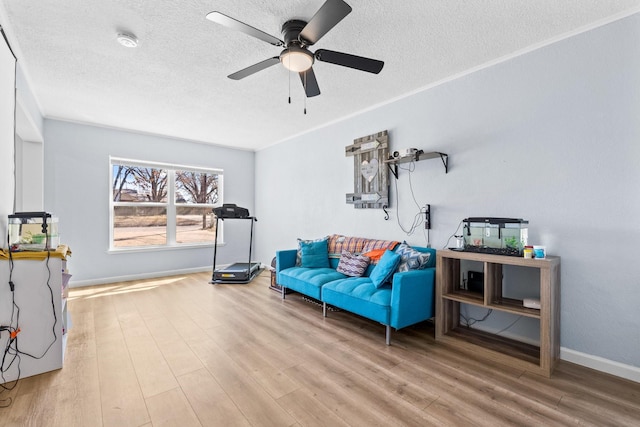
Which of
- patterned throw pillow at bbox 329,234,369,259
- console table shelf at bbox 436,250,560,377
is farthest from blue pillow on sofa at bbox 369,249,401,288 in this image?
patterned throw pillow at bbox 329,234,369,259

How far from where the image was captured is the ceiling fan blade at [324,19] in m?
1.65

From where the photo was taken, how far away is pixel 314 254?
13.2 feet

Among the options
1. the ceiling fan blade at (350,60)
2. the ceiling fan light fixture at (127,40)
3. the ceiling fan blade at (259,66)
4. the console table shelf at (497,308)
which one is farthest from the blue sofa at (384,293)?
the ceiling fan light fixture at (127,40)

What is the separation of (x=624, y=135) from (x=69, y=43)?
452cm

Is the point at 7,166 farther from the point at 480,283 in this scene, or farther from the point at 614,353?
the point at 614,353

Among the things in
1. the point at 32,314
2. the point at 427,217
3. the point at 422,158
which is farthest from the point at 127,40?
the point at 427,217

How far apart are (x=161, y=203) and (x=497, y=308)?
18.0 feet

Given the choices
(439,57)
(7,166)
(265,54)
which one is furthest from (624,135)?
(7,166)

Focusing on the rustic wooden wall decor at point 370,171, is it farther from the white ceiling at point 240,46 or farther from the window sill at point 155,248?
the window sill at point 155,248

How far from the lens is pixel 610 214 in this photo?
2.18 metres

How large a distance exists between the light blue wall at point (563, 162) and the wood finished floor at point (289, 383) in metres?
0.62

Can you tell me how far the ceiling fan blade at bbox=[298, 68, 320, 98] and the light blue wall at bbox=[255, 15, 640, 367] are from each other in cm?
142

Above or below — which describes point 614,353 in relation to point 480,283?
below

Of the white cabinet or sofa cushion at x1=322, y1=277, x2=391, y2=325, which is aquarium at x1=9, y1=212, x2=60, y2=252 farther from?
sofa cushion at x1=322, y1=277, x2=391, y2=325
